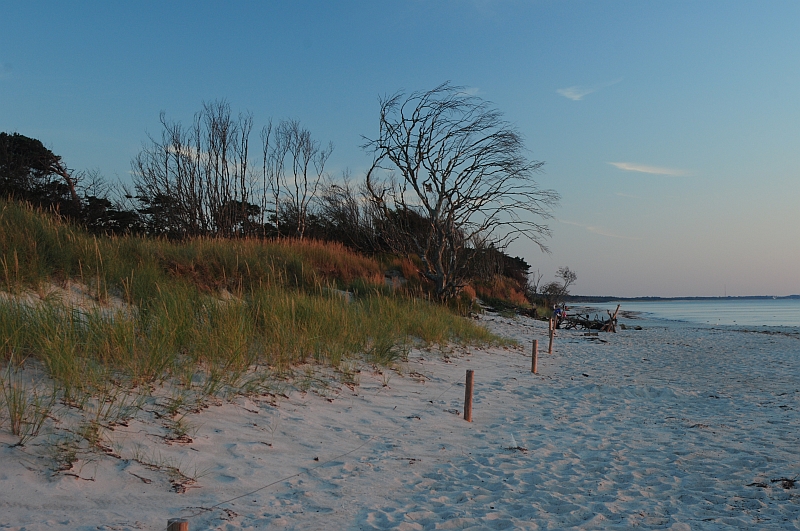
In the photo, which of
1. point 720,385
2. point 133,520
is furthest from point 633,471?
point 720,385

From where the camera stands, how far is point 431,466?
15.4ft

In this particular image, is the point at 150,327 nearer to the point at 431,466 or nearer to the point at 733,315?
the point at 431,466

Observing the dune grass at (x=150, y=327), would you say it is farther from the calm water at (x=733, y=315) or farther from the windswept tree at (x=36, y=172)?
the calm water at (x=733, y=315)

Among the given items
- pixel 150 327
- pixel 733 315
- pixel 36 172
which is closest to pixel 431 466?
pixel 150 327

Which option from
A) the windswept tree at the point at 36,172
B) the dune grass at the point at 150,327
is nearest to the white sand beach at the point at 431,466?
the dune grass at the point at 150,327

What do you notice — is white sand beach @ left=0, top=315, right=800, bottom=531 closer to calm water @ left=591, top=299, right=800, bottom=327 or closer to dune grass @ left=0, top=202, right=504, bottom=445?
dune grass @ left=0, top=202, right=504, bottom=445

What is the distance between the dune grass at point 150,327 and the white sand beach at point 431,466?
1.29 feet

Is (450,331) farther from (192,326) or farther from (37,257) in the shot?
(37,257)

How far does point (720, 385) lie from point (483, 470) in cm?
700

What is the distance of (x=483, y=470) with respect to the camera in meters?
4.63

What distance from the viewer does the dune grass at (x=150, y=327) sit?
435cm

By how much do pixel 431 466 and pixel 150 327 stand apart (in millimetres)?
3214

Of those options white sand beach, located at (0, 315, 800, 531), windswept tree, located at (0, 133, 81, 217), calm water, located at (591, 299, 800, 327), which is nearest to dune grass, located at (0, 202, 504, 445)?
white sand beach, located at (0, 315, 800, 531)

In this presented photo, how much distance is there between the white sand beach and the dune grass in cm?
39
